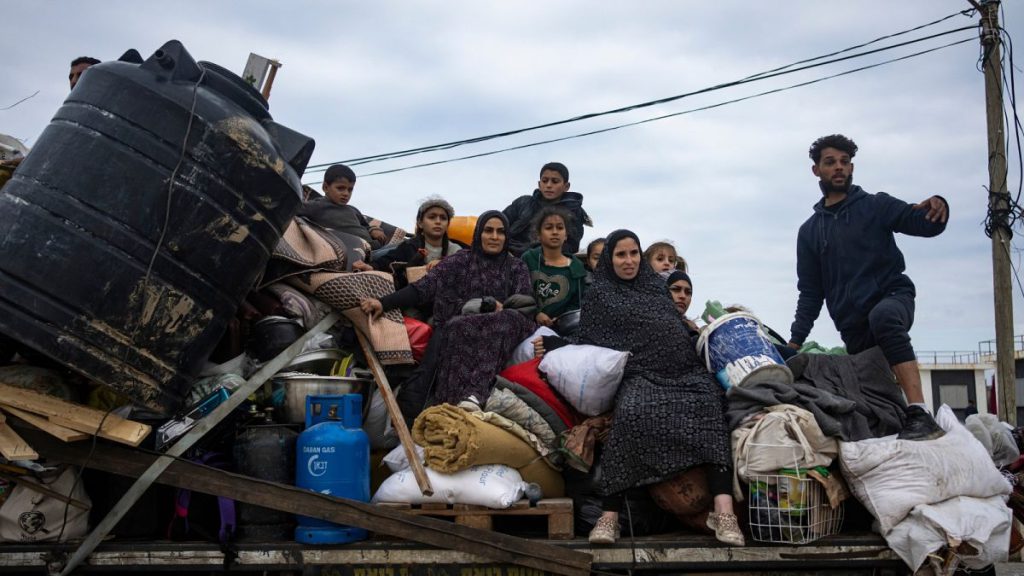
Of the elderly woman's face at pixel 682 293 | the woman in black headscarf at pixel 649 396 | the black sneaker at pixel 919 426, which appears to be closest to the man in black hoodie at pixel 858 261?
the black sneaker at pixel 919 426

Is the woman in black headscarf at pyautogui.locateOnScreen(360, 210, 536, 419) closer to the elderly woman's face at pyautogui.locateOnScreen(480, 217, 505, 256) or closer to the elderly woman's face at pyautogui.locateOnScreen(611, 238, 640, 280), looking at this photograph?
the elderly woman's face at pyautogui.locateOnScreen(480, 217, 505, 256)

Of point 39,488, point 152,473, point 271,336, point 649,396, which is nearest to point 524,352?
point 649,396

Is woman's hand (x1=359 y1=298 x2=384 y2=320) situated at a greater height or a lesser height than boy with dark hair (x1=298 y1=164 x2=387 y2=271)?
lesser

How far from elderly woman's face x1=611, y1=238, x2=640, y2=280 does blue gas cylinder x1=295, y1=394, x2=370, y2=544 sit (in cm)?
154

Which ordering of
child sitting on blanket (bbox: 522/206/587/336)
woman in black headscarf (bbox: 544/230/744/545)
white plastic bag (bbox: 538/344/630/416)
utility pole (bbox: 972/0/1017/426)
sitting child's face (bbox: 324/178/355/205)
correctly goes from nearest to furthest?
1. woman in black headscarf (bbox: 544/230/744/545)
2. white plastic bag (bbox: 538/344/630/416)
3. child sitting on blanket (bbox: 522/206/587/336)
4. sitting child's face (bbox: 324/178/355/205)
5. utility pole (bbox: 972/0/1017/426)

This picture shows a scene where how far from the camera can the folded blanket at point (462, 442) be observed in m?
3.55

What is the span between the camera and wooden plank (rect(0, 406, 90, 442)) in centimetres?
322

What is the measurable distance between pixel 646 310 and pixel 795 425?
3.23 ft

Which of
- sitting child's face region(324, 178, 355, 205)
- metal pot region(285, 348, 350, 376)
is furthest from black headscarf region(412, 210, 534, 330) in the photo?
sitting child's face region(324, 178, 355, 205)

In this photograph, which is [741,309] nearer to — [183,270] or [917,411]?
[917,411]

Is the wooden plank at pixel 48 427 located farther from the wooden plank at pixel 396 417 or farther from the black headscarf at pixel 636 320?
the black headscarf at pixel 636 320

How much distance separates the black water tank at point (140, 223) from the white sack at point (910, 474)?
274cm

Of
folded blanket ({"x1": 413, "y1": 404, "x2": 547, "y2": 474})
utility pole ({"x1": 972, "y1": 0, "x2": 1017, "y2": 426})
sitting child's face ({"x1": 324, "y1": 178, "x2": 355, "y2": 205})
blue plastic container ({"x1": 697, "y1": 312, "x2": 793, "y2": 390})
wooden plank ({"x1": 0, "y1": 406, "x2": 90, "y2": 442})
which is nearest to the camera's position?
wooden plank ({"x1": 0, "y1": 406, "x2": 90, "y2": 442})

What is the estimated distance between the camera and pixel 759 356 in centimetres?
371
